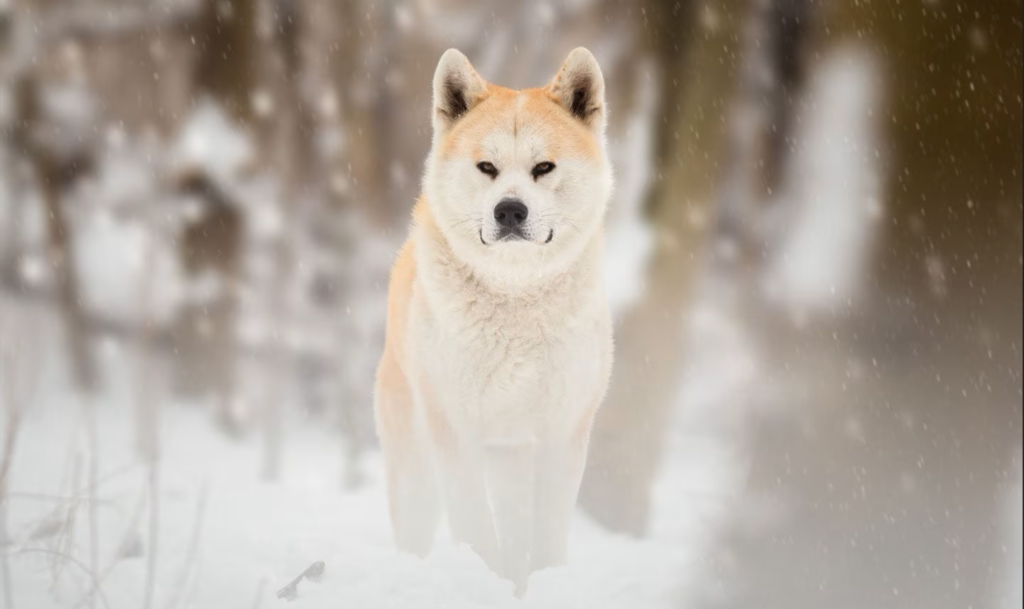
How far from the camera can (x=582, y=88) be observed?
279 centimetres

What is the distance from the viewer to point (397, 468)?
320 centimetres

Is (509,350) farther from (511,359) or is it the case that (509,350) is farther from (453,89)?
(453,89)

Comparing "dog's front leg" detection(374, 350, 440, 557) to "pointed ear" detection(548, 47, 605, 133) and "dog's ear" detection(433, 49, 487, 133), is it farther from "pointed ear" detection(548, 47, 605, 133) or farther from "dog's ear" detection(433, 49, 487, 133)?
"pointed ear" detection(548, 47, 605, 133)

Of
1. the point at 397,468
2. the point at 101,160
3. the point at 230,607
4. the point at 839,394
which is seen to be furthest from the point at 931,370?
the point at 101,160

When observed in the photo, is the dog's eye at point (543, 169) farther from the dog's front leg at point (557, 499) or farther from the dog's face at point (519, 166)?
the dog's front leg at point (557, 499)

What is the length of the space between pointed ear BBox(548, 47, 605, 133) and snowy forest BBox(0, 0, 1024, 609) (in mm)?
1462

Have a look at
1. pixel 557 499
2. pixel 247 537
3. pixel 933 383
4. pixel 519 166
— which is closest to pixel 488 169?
pixel 519 166

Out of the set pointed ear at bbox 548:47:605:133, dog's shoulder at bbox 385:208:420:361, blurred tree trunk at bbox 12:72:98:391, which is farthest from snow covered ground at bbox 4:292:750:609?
pointed ear at bbox 548:47:605:133

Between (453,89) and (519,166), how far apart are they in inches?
19.3

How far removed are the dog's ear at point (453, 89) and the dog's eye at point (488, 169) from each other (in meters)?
0.31

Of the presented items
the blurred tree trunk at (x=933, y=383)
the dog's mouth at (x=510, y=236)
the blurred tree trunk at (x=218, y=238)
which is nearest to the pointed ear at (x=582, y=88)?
the dog's mouth at (x=510, y=236)

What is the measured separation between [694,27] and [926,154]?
1574 millimetres

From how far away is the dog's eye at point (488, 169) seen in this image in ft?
8.71

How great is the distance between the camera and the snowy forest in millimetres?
4078
